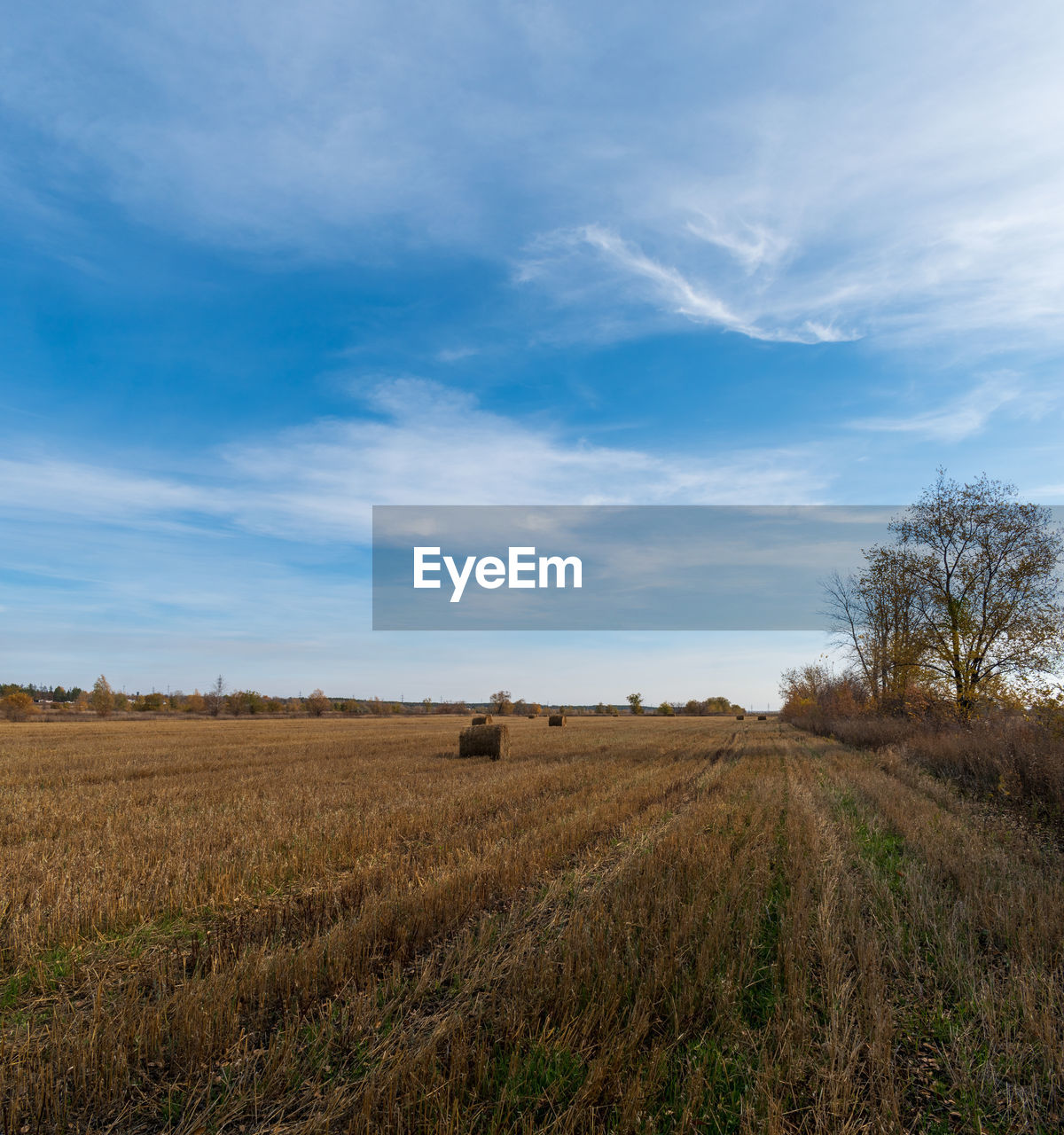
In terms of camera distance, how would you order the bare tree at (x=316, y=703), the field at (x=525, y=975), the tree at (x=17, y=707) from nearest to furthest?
the field at (x=525, y=975), the tree at (x=17, y=707), the bare tree at (x=316, y=703)

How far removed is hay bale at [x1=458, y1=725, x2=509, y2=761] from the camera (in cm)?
2158

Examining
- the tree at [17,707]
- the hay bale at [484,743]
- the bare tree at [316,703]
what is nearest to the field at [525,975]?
the hay bale at [484,743]

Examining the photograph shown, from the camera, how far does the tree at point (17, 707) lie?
75562 millimetres

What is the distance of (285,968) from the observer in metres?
4.75

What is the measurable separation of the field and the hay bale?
11206 mm

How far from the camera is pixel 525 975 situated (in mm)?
4652

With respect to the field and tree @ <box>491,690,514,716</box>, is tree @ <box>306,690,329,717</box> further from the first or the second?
the field

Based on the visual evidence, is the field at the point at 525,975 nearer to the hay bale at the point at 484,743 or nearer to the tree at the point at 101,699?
the hay bale at the point at 484,743

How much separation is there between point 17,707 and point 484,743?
8582 centimetres

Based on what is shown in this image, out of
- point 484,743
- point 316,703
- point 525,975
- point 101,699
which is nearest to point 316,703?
point 316,703

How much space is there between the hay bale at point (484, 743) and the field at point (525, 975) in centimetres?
1121

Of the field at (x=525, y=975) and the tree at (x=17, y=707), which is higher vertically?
the field at (x=525, y=975)

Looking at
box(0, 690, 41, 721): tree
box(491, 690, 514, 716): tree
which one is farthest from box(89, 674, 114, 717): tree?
box(491, 690, 514, 716): tree

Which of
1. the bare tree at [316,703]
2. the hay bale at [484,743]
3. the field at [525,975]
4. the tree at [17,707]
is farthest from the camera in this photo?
the bare tree at [316,703]
